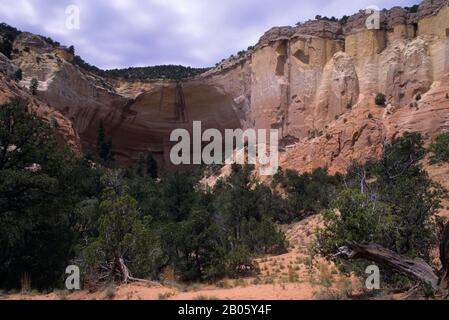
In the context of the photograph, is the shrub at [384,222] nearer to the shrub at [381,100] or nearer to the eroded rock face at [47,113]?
the shrub at [381,100]

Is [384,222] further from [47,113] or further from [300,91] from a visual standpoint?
[300,91]

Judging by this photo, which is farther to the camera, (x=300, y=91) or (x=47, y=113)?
(x=300, y=91)

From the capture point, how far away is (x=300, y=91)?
38531mm

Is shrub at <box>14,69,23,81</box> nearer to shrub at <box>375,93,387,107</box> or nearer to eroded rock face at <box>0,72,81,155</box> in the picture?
eroded rock face at <box>0,72,81,155</box>

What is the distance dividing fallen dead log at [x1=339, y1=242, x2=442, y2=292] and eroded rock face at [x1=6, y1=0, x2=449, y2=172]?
71.9ft

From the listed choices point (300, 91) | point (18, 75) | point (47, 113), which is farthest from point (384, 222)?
point (18, 75)

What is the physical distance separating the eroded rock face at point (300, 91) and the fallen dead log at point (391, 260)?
21.9 m

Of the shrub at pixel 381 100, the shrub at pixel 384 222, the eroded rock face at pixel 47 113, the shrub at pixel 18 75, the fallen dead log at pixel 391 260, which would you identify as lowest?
the fallen dead log at pixel 391 260

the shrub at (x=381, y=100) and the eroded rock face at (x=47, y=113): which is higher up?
the shrub at (x=381, y=100)

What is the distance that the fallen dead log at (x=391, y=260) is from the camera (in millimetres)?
7762

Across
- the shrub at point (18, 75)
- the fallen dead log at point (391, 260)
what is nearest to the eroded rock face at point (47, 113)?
the shrub at point (18, 75)

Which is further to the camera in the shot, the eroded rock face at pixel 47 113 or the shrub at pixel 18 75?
the shrub at pixel 18 75

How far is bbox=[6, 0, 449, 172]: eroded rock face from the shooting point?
103 ft

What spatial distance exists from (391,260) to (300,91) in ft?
105
